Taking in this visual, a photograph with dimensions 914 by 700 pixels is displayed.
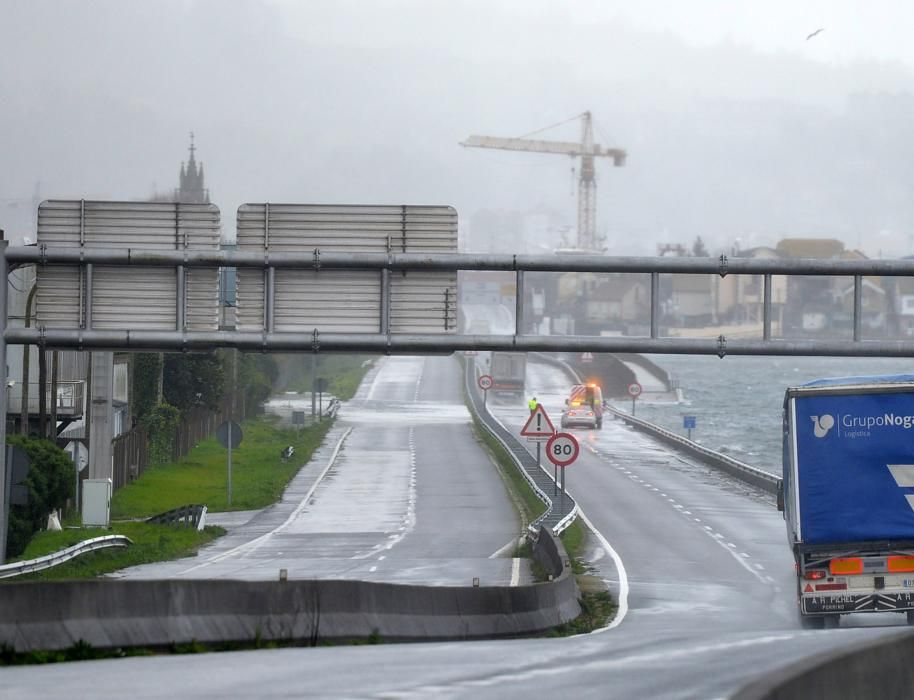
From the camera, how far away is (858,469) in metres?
23.5

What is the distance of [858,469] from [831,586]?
184 centimetres

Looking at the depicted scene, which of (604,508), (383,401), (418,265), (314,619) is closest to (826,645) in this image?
(314,619)

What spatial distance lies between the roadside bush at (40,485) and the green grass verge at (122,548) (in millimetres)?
580

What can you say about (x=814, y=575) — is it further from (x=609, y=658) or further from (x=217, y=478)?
(x=217, y=478)

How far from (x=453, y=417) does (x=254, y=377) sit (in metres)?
13.7

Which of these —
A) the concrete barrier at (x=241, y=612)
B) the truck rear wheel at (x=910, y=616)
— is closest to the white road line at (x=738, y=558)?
the truck rear wheel at (x=910, y=616)

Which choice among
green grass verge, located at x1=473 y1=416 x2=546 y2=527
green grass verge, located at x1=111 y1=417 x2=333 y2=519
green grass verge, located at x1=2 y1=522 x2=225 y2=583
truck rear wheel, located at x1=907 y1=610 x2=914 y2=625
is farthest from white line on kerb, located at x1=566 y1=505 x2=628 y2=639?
green grass verge, located at x1=111 y1=417 x2=333 y2=519

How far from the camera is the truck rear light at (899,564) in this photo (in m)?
23.6

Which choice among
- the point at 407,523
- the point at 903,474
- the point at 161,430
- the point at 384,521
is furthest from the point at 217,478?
the point at 903,474

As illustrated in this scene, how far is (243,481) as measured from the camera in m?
63.1

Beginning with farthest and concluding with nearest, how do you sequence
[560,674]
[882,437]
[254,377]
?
[254,377] < [882,437] < [560,674]

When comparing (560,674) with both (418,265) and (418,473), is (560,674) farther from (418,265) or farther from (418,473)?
(418,473)

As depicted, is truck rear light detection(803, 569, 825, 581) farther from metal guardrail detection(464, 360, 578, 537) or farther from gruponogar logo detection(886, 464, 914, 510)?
metal guardrail detection(464, 360, 578, 537)

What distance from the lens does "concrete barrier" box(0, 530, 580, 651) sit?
619 inches
